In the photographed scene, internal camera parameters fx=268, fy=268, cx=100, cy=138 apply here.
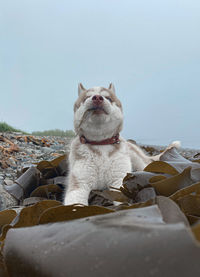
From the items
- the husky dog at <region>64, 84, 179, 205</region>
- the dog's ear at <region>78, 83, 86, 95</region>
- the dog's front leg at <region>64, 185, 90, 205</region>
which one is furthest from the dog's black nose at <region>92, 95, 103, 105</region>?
the dog's front leg at <region>64, 185, 90, 205</region>

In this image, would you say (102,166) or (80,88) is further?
(80,88)

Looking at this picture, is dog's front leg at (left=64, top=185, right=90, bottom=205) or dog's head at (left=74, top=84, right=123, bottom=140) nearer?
dog's front leg at (left=64, top=185, right=90, bottom=205)

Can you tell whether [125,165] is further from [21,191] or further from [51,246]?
[51,246]

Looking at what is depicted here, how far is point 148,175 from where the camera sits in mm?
1406

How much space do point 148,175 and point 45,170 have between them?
4.59ft

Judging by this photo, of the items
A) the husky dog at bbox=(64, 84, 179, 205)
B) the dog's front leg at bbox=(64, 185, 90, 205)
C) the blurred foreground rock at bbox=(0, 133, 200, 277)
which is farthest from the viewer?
the husky dog at bbox=(64, 84, 179, 205)

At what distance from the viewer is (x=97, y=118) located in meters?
2.12

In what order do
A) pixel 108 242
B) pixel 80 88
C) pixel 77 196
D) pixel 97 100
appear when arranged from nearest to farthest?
pixel 108 242 → pixel 77 196 → pixel 97 100 → pixel 80 88

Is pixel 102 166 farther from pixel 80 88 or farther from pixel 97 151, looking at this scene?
pixel 80 88

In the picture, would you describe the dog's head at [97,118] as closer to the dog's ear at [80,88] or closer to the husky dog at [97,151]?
the husky dog at [97,151]

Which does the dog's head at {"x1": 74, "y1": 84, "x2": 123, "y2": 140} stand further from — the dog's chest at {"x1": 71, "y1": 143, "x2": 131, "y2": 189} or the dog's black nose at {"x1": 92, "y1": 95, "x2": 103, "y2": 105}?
the dog's chest at {"x1": 71, "y1": 143, "x2": 131, "y2": 189}

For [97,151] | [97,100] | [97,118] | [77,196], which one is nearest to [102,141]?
[97,151]

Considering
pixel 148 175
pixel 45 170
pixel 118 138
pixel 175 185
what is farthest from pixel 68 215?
pixel 45 170

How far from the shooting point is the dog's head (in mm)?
2127
